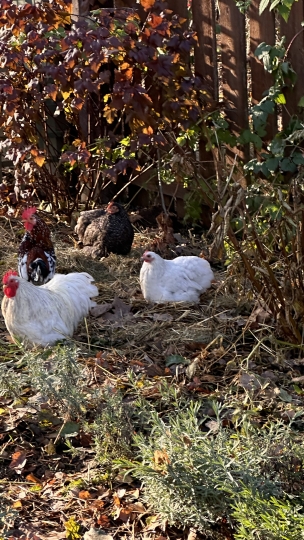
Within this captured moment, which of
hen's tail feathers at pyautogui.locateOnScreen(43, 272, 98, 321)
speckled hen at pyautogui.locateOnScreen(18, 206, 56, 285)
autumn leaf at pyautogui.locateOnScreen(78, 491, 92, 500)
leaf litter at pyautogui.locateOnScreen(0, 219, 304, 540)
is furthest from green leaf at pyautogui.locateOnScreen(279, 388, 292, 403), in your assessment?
speckled hen at pyautogui.locateOnScreen(18, 206, 56, 285)

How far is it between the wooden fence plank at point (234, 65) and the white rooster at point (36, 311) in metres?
2.26

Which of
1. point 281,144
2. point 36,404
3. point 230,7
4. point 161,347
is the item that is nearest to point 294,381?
point 161,347

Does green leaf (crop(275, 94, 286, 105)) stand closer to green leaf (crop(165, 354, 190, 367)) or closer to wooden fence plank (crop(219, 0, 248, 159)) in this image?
wooden fence plank (crop(219, 0, 248, 159))

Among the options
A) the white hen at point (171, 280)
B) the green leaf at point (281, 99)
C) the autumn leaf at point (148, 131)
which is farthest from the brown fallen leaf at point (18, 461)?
the green leaf at point (281, 99)

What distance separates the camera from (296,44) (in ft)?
18.7

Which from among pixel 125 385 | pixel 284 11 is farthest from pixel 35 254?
pixel 284 11

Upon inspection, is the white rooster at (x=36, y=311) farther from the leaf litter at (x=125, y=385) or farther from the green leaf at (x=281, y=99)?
the green leaf at (x=281, y=99)

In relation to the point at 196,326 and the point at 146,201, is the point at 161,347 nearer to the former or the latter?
the point at 196,326

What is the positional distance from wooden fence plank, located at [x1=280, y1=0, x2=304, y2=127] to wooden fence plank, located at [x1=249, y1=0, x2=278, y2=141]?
109 mm

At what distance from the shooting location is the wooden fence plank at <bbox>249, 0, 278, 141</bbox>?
582 centimetres

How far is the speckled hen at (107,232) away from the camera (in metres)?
6.13

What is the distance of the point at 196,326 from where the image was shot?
4.84 metres

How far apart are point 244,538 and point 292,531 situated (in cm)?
18

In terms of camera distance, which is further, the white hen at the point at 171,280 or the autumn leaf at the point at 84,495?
the white hen at the point at 171,280
